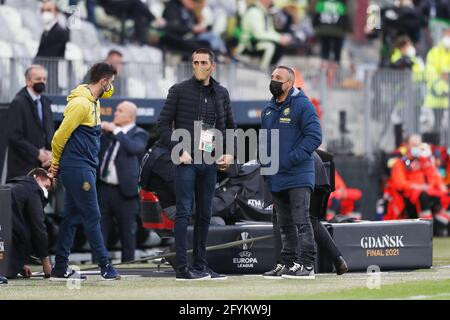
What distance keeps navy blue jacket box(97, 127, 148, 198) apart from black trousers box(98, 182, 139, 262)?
0.09m

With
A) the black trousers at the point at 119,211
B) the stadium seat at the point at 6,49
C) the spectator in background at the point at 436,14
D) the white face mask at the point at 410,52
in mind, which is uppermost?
the spectator in background at the point at 436,14

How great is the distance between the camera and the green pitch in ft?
40.1

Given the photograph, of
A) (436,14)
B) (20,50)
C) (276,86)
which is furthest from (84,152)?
(436,14)

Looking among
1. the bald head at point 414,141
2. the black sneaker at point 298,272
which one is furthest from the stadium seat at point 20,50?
the black sneaker at point 298,272

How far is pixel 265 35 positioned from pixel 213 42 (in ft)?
3.34

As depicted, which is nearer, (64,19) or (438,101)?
(64,19)

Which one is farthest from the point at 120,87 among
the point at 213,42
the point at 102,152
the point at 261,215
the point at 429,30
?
the point at 429,30

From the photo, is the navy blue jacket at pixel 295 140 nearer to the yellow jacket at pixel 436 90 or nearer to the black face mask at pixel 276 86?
the black face mask at pixel 276 86

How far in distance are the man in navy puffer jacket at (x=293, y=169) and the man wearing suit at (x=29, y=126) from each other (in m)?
3.36

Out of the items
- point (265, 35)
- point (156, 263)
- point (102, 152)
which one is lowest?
point (156, 263)

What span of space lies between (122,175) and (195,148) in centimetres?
352

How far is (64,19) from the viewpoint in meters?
22.4

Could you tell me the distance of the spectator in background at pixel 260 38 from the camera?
→ 26031mm
